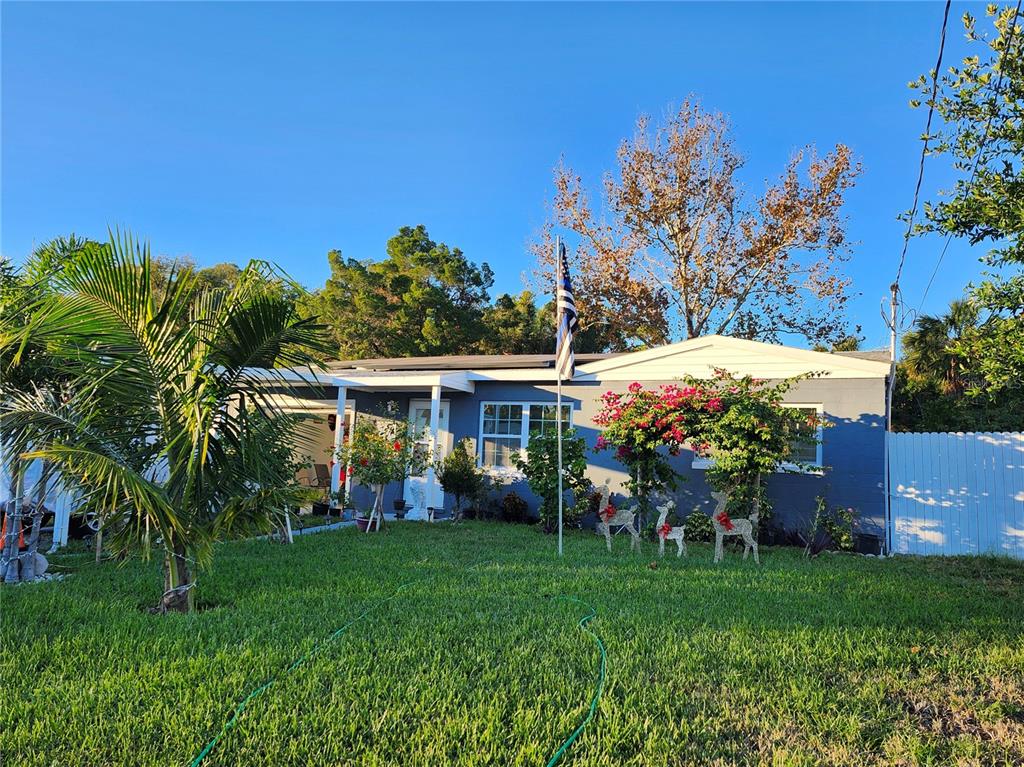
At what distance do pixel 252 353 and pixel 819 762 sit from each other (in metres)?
4.56

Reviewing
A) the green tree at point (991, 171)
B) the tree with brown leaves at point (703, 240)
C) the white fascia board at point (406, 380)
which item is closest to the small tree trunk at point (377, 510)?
the white fascia board at point (406, 380)

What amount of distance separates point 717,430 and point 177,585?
669 cm

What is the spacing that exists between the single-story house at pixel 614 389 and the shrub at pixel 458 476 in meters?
0.54

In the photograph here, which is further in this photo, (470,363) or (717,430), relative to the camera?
(470,363)

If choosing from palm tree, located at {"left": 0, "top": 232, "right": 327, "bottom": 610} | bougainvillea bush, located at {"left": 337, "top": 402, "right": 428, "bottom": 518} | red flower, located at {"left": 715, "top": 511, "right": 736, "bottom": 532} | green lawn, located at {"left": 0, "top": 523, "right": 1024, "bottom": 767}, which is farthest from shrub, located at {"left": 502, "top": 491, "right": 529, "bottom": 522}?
palm tree, located at {"left": 0, "top": 232, "right": 327, "bottom": 610}

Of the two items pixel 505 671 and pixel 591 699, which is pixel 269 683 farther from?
pixel 591 699

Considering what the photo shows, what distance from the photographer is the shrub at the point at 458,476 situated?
37.8 feet

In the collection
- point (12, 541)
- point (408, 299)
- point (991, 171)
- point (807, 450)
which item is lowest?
point (12, 541)

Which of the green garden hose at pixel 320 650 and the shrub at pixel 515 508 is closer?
the green garden hose at pixel 320 650

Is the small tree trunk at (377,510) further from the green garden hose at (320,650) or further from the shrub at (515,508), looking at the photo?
the green garden hose at (320,650)

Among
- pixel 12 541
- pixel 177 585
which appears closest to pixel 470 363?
pixel 12 541

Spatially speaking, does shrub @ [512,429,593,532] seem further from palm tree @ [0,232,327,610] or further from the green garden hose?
palm tree @ [0,232,327,610]

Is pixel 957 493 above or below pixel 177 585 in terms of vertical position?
above

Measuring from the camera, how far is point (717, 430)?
8.45 meters
